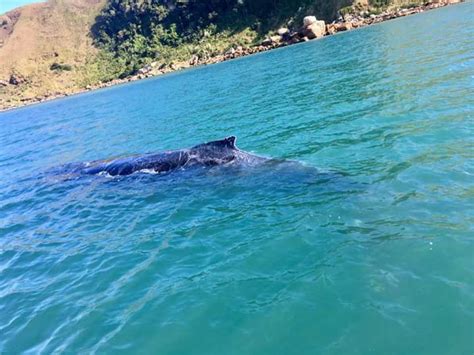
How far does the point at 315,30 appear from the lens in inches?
3219

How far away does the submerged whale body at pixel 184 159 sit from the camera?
47.6 ft

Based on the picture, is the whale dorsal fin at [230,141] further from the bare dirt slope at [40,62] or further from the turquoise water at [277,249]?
the bare dirt slope at [40,62]

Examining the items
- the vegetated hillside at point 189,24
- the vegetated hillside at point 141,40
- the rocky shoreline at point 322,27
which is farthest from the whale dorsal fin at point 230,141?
the vegetated hillside at point 189,24

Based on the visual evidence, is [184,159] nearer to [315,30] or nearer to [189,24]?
[315,30]

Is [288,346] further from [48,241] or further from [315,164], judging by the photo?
[48,241]

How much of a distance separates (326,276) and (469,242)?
8.38 ft

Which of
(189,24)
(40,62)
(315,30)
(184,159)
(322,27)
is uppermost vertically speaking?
(40,62)

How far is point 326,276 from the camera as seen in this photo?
723 cm

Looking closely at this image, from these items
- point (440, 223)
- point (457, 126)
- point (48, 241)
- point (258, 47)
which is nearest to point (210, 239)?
point (440, 223)

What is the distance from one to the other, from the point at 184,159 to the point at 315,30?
74.0m

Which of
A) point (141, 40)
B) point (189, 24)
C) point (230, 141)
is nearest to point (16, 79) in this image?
point (141, 40)

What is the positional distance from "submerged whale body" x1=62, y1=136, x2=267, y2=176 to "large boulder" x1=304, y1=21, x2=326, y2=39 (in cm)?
7193

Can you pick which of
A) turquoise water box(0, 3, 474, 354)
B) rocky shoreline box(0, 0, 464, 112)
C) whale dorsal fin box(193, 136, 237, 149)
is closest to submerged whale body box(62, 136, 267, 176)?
whale dorsal fin box(193, 136, 237, 149)

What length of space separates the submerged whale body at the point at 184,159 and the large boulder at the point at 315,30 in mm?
71933
